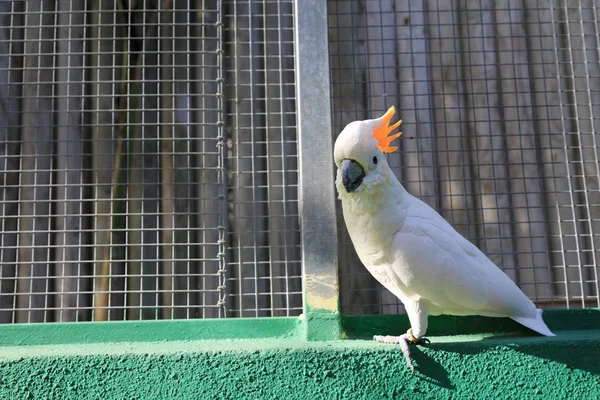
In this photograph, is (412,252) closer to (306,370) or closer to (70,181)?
(306,370)

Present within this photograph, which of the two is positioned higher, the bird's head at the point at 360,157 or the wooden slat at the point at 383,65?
the wooden slat at the point at 383,65

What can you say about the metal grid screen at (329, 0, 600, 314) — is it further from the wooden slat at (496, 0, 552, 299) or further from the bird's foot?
the bird's foot

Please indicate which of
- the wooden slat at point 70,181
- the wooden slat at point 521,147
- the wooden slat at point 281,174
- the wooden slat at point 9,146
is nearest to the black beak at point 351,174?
the wooden slat at point 281,174

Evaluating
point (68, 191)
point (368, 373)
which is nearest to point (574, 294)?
point (368, 373)

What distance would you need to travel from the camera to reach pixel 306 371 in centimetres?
228

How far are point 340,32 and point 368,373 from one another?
1983 mm

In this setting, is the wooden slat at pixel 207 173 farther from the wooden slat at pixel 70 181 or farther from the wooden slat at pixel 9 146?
the wooden slat at pixel 9 146

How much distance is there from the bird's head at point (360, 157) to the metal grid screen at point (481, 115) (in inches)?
32.9

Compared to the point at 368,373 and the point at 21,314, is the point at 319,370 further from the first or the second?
the point at 21,314

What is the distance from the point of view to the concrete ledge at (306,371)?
2240 mm

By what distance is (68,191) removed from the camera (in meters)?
3.27

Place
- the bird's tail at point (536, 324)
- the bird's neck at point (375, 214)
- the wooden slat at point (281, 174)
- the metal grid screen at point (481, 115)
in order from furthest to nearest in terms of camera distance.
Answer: the metal grid screen at point (481, 115), the wooden slat at point (281, 174), the bird's tail at point (536, 324), the bird's neck at point (375, 214)

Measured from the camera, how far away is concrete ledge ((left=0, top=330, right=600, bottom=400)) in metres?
2.24

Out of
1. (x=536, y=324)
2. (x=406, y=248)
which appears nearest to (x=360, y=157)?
(x=406, y=248)
